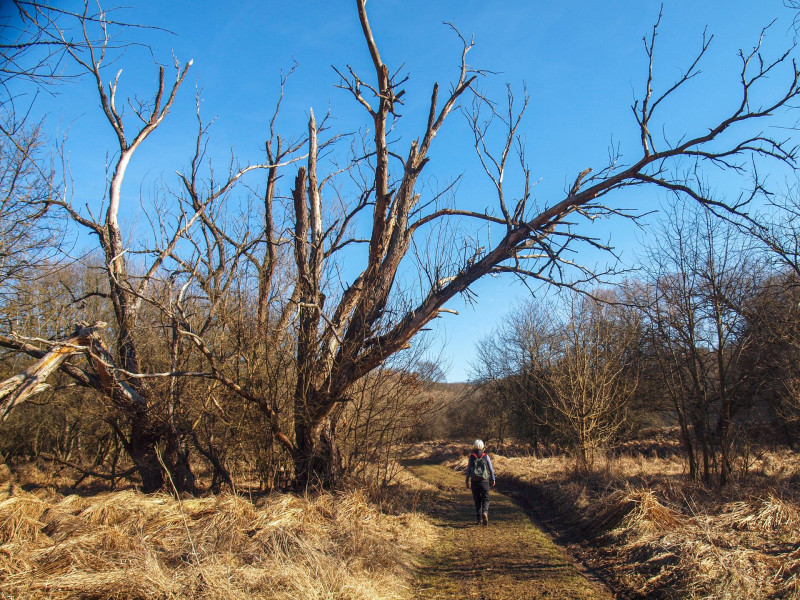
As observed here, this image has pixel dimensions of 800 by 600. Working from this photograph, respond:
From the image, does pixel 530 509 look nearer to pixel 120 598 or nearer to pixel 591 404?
pixel 591 404

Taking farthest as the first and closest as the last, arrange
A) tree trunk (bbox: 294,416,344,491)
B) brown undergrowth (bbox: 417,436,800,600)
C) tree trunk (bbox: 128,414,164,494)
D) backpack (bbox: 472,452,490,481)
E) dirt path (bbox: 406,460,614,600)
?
backpack (bbox: 472,452,490,481) → tree trunk (bbox: 128,414,164,494) → tree trunk (bbox: 294,416,344,491) → dirt path (bbox: 406,460,614,600) → brown undergrowth (bbox: 417,436,800,600)

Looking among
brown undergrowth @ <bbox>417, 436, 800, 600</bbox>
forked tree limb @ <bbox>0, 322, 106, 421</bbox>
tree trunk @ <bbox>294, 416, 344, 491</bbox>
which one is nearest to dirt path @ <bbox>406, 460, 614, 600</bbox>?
brown undergrowth @ <bbox>417, 436, 800, 600</bbox>

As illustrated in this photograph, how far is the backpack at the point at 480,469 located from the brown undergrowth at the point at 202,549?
153cm

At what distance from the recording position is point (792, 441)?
48.2 ft

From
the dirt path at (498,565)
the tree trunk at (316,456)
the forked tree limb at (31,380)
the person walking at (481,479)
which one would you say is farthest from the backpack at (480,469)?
the forked tree limb at (31,380)

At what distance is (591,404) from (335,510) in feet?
28.4

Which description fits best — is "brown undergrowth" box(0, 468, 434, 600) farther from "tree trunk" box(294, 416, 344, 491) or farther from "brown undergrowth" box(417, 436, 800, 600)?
"brown undergrowth" box(417, 436, 800, 600)

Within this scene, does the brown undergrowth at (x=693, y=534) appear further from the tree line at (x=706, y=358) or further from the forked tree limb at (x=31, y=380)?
the forked tree limb at (x=31, y=380)

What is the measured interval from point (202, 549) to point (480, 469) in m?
5.33

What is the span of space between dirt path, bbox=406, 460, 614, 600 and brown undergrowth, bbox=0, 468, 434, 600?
1.35 ft

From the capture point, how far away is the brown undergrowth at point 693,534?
457 cm

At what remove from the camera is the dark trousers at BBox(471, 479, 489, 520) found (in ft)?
28.9

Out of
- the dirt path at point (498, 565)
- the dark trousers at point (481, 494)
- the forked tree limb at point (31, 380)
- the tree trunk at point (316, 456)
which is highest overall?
the forked tree limb at point (31, 380)

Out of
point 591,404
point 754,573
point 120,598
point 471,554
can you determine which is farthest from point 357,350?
point 591,404
